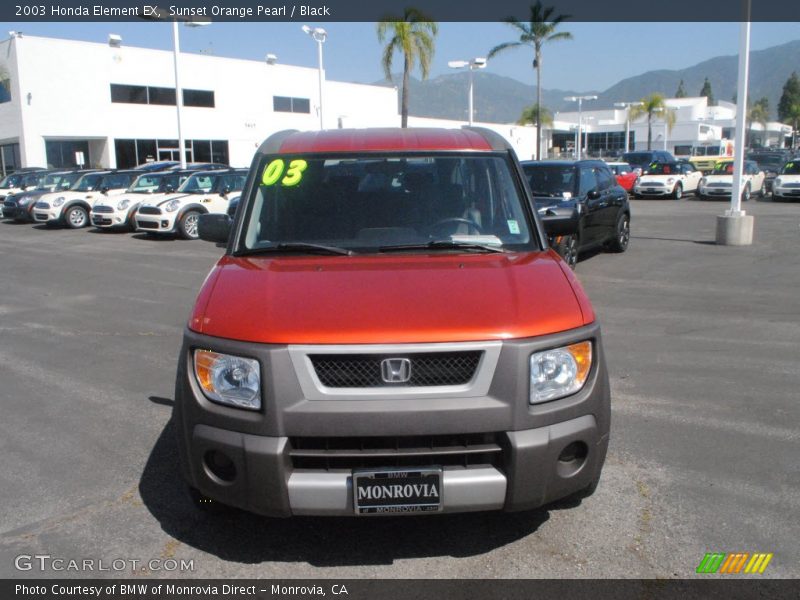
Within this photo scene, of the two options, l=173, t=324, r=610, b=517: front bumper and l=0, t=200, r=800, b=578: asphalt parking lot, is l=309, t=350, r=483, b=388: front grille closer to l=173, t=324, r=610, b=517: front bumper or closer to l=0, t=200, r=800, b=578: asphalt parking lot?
l=173, t=324, r=610, b=517: front bumper

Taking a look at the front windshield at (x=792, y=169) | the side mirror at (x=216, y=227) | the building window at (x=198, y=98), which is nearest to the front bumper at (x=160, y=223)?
the side mirror at (x=216, y=227)

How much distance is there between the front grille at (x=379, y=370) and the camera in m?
3.02

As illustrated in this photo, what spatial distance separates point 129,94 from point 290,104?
12.4m

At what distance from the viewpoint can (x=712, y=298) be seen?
980 cm

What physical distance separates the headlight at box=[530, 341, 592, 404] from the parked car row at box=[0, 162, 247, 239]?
15893 millimetres

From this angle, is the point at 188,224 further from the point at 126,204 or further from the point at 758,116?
the point at 758,116

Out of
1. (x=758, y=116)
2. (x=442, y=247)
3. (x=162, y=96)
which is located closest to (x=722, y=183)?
(x=442, y=247)

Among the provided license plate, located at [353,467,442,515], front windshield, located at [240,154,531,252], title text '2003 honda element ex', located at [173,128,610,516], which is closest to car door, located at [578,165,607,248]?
front windshield, located at [240,154,531,252]

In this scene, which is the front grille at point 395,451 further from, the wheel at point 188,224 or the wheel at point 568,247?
the wheel at point 188,224

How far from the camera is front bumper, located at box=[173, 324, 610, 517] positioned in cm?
296

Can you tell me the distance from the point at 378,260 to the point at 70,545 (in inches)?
82.3

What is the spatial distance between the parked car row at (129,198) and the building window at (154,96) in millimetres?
17132
